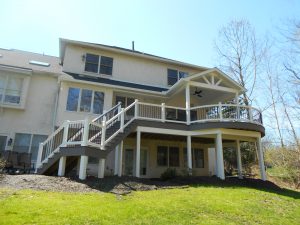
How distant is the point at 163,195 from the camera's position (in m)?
8.77

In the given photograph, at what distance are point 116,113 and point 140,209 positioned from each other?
30.5 feet

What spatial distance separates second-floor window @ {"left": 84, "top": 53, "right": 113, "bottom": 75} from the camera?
707 inches

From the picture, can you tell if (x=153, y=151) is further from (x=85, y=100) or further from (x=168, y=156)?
(x=85, y=100)

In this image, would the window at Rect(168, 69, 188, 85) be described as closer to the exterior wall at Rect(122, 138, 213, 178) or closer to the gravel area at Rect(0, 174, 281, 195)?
the exterior wall at Rect(122, 138, 213, 178)

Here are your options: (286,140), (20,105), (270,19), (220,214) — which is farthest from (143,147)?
(286,140)

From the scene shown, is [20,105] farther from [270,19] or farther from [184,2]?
[270,19]

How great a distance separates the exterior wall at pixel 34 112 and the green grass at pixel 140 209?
26.4 feet

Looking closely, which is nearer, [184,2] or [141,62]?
[184,2]

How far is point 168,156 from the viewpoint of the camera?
17828mm

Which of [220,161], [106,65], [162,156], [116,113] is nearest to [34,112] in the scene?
[116,113]

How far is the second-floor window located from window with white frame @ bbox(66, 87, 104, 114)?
7.61 feet

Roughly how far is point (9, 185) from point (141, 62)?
519 inches

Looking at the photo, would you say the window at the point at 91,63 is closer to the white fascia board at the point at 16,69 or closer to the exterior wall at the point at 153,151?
the white fascia board at the point at 16,69

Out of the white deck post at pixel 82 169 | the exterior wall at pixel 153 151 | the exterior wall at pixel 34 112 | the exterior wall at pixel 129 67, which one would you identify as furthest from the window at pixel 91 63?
the white deck post at pixel 82 169
